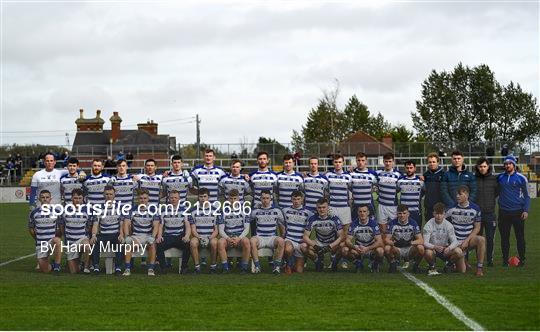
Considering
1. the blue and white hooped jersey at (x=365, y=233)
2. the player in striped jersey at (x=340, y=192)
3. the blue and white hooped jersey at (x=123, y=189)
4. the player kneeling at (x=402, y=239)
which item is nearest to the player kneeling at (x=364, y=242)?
the blue and white hooped jersey at (x=365, y=233)

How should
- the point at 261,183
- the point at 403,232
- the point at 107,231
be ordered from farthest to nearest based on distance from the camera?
the point at 261,183
the point at 107,231
the point at 403,232

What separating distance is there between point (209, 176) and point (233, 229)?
1.22 metres

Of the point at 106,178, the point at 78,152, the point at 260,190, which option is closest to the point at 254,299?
the point at 260,190

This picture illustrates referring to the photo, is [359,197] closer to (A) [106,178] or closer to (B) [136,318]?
(A) [106,178]

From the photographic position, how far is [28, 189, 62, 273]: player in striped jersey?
13.5 m

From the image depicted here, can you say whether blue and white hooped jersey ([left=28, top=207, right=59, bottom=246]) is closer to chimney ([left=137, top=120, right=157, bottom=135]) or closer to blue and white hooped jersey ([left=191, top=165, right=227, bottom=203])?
blue and white hooped jersey ([left=191, top=165, right=227, bottom=203])

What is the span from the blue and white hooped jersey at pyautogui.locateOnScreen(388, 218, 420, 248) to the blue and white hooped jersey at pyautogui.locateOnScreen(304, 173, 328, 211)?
1318 millimetres

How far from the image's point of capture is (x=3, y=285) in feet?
38.8

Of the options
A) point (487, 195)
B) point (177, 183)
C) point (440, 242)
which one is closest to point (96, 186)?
point (177, 183)

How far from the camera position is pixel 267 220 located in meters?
13.4

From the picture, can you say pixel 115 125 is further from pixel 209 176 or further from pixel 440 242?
pixel 440 242

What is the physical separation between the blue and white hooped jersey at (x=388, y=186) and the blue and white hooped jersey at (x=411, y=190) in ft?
0.54

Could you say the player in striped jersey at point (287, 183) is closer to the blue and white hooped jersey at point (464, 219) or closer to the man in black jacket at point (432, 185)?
the man in black jacket at point (432, 185)

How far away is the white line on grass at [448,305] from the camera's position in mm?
8836
